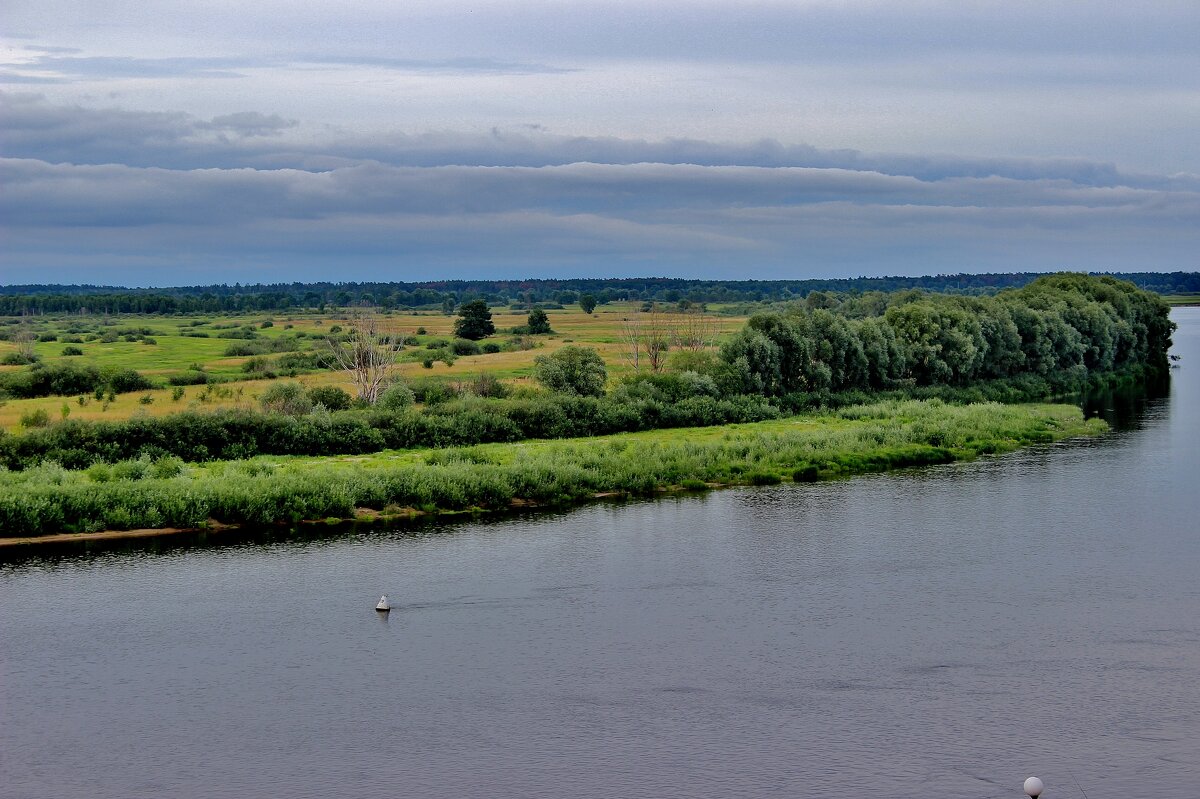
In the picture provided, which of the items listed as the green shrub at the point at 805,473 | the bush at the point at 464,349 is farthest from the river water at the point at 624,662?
the bush at the point at 464,349

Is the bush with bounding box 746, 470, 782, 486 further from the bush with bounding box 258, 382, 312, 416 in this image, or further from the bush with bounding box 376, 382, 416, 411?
the bush with bounding box 258, 382, 312, 416

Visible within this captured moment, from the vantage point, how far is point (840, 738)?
22.2 m

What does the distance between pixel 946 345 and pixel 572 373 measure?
26.4 m

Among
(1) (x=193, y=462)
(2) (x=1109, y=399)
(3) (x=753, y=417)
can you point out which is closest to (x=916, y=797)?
(1) (x=193, y=462)

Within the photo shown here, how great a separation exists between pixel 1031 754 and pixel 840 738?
11.2ft

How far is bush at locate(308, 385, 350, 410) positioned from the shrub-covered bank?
1173cm

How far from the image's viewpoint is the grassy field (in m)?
66.9

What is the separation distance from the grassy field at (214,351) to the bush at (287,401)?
3.51m

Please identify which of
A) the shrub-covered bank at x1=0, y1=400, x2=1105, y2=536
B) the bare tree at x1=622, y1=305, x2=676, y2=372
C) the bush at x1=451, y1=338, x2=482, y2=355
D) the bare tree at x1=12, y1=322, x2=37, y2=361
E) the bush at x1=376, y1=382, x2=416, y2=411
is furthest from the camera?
the bush at x1=451, y1=338, x2=482, y2=355

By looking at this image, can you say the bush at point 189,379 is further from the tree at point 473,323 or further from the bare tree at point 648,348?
the tree at point 473,323

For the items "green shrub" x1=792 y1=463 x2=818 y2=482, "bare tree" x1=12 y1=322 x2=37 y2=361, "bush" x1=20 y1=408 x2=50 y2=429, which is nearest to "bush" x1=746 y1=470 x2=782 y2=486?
"green shrub" x1=792 y1=463 x2=818 y2=482

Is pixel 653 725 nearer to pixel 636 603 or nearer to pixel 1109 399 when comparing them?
pixel 636 603

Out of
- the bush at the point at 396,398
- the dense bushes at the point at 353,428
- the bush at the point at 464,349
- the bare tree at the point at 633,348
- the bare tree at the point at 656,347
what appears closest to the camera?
the dense bushes at the point at 353,428

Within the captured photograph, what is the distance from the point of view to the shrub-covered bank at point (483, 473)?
130 feet
